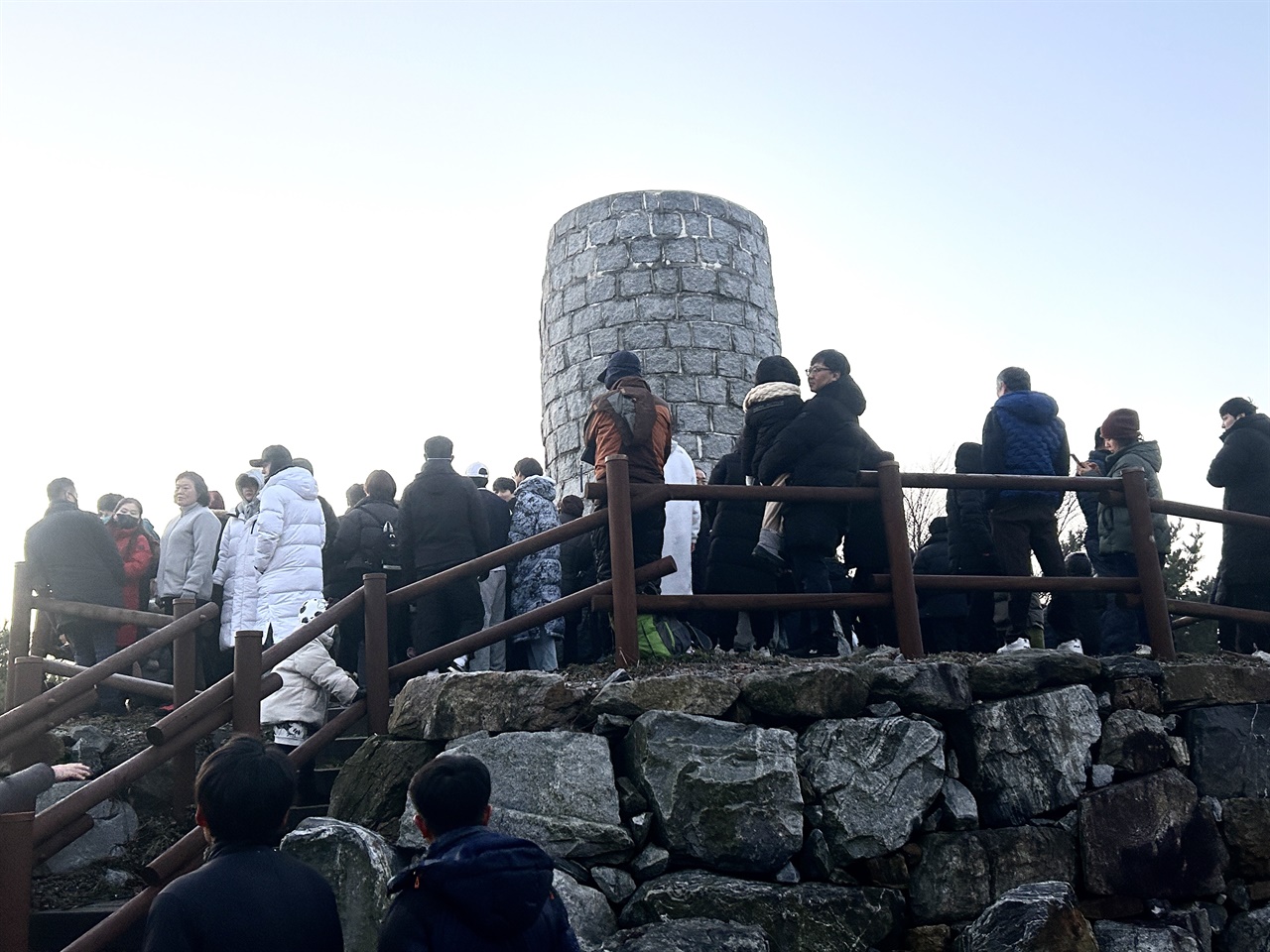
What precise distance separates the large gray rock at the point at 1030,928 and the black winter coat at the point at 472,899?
271 cm

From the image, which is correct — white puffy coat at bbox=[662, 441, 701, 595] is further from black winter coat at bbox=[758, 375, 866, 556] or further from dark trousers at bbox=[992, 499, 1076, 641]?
dark trousers at bbox=[992, 499, 1076, 641]

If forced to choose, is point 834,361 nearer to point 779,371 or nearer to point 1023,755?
point 779,371

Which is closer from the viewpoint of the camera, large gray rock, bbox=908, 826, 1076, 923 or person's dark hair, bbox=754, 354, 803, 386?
large gray rock, bbox=908, 826, 1076, 923

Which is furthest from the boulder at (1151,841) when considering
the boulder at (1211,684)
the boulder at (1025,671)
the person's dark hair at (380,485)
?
the person's dark hair at (380,485)

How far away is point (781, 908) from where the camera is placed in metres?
4.66

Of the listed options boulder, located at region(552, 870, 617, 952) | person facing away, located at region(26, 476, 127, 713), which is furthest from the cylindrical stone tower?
boulder, located at region(552, 870, 617, 952)

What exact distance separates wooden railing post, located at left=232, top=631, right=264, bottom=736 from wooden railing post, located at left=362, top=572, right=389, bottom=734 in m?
0.51

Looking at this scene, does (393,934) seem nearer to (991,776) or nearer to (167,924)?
(167,924)

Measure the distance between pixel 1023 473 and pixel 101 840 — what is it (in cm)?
508

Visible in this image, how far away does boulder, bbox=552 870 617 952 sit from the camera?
447 centimetres

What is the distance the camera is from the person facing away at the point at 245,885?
8.60 ft

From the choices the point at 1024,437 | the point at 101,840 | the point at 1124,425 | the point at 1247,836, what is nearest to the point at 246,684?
the point at 101,840

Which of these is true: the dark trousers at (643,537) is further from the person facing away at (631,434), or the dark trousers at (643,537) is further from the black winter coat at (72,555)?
the black winter coat at (72,555)

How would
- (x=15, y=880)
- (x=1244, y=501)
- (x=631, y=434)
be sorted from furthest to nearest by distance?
(x=1244, y=501) → (x=631, y=434) → (x=15, y=880)
